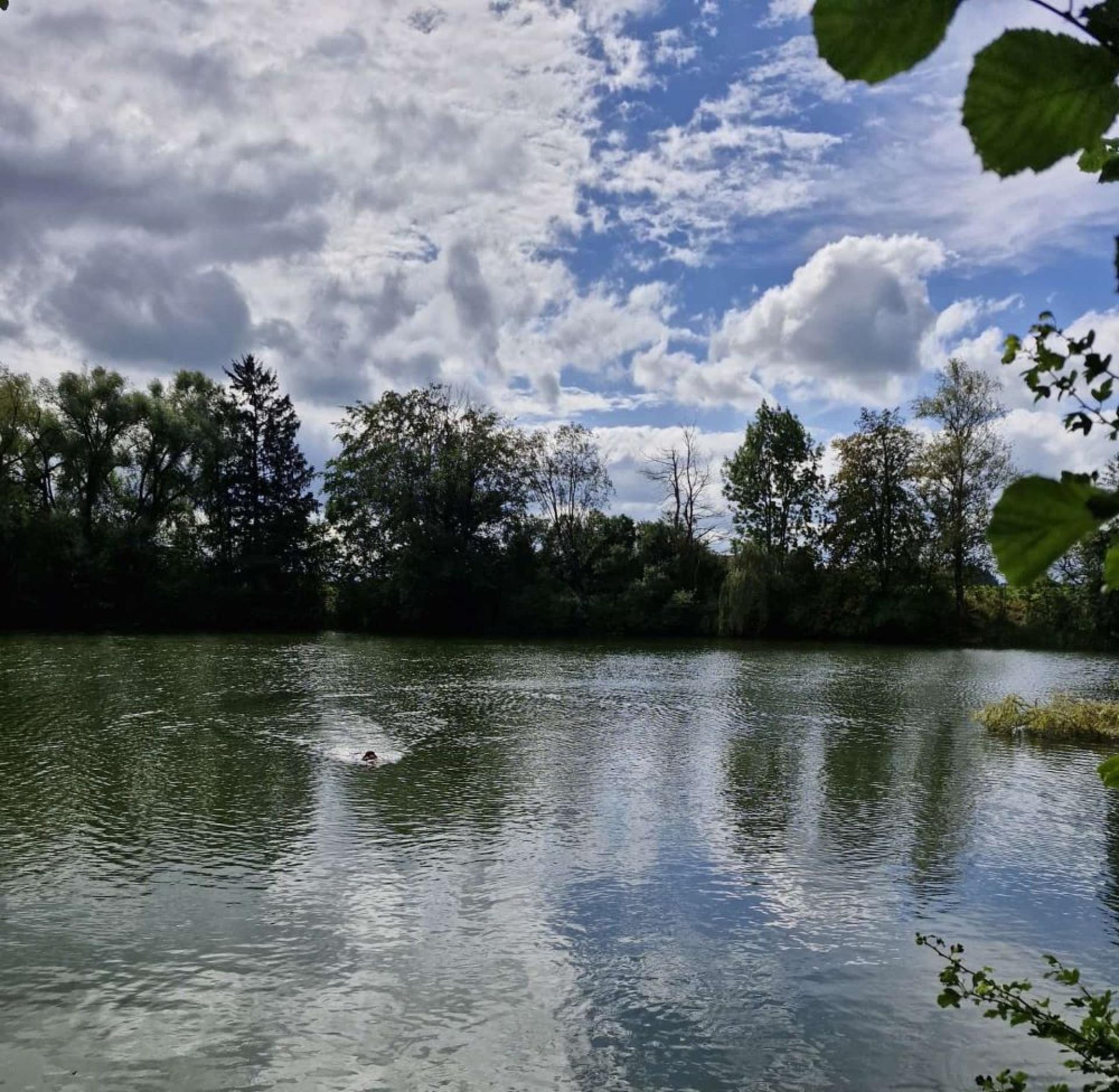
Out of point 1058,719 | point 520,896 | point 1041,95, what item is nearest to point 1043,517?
point 1041,95

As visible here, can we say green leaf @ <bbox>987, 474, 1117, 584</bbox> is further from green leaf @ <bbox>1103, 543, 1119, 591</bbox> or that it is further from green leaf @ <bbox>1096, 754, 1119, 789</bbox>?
green leaf @ <bbox>1096, 754, 1119, 789</bbox>

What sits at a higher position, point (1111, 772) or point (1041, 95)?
point (1041, 95)

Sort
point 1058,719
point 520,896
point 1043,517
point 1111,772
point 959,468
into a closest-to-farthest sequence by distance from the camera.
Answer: point 1043,517
point 1111,772
point 520,896
point 1058,719
point 959,468

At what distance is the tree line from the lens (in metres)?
35.6

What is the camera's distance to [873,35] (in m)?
0.46

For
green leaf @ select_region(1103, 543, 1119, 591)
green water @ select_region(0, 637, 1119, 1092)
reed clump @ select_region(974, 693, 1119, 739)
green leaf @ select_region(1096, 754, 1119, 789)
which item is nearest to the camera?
green leaf @ select_region(1103, 543, 1119, 591)

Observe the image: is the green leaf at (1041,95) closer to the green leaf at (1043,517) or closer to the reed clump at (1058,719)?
the green leaf at (1043,517)

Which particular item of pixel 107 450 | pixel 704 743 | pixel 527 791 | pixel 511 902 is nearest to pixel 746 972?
pixel 511 902

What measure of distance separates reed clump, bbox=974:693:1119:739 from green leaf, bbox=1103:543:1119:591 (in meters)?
15.0

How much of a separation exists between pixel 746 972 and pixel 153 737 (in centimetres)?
953

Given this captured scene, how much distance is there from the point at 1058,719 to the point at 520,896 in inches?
414

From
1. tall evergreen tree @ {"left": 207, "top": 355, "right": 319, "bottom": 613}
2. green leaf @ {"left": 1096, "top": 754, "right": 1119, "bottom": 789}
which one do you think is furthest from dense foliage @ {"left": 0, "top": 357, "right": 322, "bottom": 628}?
green leaf @ {"left": 1096, "top": 754, "right": 1119, "bottom": 789}

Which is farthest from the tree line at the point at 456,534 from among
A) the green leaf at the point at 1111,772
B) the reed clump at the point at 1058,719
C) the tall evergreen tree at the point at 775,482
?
the green leaf at the point at 1111,772

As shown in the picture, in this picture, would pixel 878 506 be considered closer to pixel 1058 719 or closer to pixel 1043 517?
pixel 1058 719
